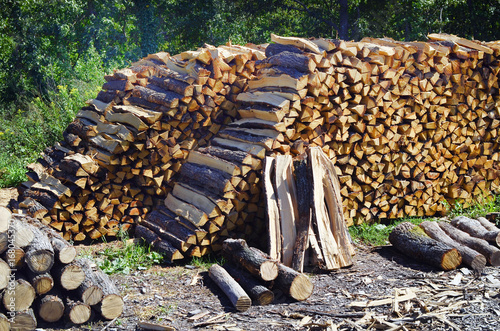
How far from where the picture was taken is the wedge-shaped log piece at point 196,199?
4988 millimetres

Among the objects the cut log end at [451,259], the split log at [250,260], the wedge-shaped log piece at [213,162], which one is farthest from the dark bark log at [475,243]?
the wedge-shaped log piece at [213,162]

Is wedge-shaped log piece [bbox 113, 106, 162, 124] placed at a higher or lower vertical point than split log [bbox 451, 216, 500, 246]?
higher

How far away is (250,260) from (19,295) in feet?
6.20

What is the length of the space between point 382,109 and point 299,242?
6.94ft

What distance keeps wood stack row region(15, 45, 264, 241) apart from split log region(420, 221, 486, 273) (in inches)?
104

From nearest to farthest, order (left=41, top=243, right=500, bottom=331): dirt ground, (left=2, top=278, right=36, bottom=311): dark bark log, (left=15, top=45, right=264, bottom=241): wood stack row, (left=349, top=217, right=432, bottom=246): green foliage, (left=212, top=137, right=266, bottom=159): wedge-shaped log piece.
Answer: (left=2, top=278, right=36, bottom=311): dark bark log
(left=41, top=243, right=500, bottom=331): dirt ground
(left=212, top=137, right=266, bottom=159): wedge-shaped log piece
(left=15, top=45, right=264, bottom=241): wood stack row
(left=349, top=217, right=432, bottom=246): green foliage

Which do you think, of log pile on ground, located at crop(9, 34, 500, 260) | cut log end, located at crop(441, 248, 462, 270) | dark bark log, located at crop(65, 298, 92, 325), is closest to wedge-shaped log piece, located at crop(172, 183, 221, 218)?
log pile on ground, located at crop(9, 34, 500, 260)

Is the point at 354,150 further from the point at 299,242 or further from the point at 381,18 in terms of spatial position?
the point at 381,18

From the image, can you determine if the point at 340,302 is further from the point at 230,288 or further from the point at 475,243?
the point at 475,243

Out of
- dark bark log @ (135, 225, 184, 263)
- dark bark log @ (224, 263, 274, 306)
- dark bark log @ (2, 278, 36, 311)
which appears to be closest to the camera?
dark bark log @ (2, 278, 36, 311)

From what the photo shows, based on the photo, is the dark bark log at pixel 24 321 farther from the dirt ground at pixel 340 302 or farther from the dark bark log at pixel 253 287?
the dark bark log at pixel 253 287

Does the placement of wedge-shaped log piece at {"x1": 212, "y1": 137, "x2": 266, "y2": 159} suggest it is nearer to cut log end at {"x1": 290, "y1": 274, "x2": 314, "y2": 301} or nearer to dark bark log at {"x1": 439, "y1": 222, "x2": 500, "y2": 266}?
cut log end at {"x1": 290, "y1": 274, "x2": 314, "y2": 301}

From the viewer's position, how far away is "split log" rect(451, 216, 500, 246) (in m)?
5.18

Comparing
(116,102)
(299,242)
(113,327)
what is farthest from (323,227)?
(116,102)
